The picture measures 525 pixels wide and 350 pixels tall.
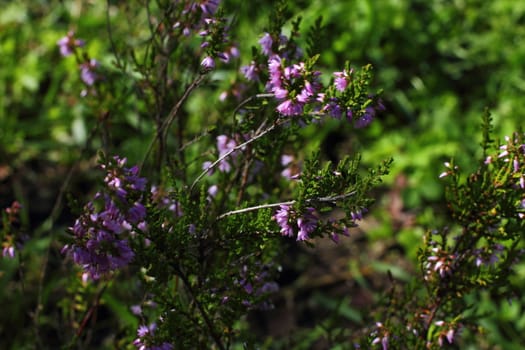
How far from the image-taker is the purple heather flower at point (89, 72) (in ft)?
7.68

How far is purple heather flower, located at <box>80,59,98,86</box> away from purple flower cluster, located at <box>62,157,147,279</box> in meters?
0.99

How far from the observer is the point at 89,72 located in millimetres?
2357

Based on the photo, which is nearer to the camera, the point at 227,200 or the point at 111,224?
the point at 111,224

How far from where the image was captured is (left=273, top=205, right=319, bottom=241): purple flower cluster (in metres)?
1.47

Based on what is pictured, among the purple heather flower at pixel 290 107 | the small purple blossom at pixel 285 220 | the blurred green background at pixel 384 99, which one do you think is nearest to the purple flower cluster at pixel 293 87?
the purple heather flower at pixel 290 107

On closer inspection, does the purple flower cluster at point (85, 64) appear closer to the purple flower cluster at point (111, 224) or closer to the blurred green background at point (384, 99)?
the purple flower cluster at point (111, 224)

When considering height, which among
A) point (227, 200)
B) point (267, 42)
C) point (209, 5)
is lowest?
point (227, 200)

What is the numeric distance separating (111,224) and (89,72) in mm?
1111

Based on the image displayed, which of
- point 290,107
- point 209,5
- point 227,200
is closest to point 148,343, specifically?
point 227,200

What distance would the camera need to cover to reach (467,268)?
6.38ft

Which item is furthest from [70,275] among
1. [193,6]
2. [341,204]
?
[341,204]

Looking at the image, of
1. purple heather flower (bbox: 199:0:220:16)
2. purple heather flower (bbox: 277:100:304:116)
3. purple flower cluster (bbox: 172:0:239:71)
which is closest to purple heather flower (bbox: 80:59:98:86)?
purple flower cluster (bbox: 172:0:239:71)

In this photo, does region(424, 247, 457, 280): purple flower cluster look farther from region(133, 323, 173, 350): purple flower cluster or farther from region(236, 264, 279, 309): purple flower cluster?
region(133, 323, 173, 350): purple flower cluster

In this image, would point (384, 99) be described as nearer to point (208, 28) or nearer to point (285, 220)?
point (208, 28)
